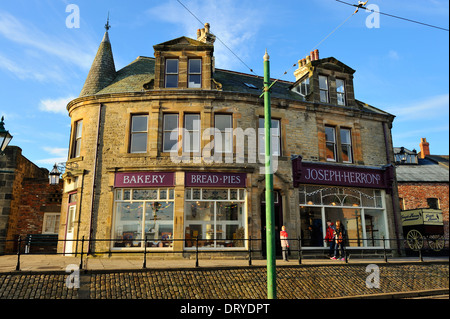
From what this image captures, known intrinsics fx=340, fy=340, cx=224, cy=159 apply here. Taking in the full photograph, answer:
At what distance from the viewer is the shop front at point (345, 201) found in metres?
16.2

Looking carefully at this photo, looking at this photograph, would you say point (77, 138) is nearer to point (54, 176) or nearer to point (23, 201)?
point (54, 176)

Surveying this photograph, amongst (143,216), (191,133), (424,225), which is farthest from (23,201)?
(424,225)

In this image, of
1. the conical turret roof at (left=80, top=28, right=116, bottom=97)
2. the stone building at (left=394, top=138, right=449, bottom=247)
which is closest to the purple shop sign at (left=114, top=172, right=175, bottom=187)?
the conical turret roof at (left=80, top=28, right=116, bottom=97)

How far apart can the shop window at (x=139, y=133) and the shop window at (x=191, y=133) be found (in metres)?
1.84

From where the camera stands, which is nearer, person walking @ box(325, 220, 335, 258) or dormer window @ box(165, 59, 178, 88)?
person walking @ box(325, 220, 335, 258)

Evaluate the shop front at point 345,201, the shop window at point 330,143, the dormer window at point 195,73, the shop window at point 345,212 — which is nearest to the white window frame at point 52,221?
the dormer window at point 195,73

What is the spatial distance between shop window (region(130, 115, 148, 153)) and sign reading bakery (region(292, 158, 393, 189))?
23.2ft

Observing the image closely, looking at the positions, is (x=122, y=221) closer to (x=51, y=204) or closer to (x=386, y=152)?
(x=51, y=204)

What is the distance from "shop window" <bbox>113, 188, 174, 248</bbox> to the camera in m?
14.7

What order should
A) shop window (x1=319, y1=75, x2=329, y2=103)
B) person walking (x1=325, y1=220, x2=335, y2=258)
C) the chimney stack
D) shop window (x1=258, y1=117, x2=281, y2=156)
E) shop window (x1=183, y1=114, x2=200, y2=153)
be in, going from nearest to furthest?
person walking (x1=325, y1=220, x2=335, y2=258) → shop window (x1=183, y1=114, x2=200, y2=153) → shop window (x1=258, y1=117, x2=281, y2=156) → shop window (x1=319, y1=75, x2=329, y2=103) → the chimney stack

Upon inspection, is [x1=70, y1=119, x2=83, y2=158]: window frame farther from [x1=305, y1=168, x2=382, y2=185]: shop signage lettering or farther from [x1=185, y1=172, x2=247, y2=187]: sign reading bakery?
[x1=305, y1=168, x2=382, y2=185]: shop signage lettering

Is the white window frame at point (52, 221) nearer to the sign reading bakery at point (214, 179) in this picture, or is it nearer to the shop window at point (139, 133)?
the shop window at point (139, 133)
